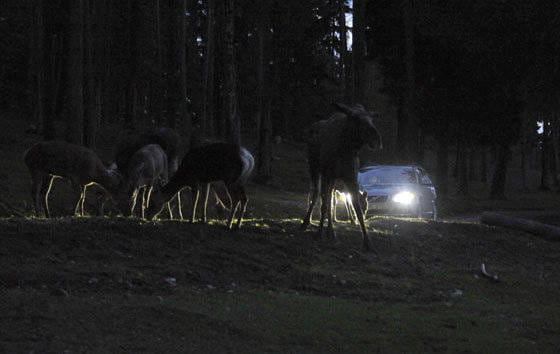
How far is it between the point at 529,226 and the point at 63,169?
14.1m

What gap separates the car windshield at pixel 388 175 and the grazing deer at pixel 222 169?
936 cm

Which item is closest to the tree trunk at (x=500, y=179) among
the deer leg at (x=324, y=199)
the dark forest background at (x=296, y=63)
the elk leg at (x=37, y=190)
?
the dark forest background at (x=296, y=63)

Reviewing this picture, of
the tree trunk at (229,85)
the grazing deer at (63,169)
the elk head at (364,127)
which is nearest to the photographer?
the elk head at (364,127)

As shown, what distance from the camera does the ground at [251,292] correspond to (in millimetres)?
6891

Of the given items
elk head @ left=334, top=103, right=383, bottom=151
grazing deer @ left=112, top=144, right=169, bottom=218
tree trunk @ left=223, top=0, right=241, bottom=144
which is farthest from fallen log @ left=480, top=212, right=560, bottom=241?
grazing deer @ left=112, top=144, right=169, bottom=218

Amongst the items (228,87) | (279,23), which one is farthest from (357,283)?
(279,23)

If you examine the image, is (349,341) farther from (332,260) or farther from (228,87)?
(228,87)

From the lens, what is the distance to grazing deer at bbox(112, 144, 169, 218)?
49.0 feet

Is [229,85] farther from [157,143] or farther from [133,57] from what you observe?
[133,57]

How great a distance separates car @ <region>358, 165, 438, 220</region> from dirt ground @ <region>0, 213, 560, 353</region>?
22.2 ft

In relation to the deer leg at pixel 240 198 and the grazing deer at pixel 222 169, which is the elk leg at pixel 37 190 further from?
the deer leg at pixel 240 198

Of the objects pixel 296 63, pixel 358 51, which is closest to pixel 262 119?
pixel 296 63

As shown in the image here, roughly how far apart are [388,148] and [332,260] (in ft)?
266

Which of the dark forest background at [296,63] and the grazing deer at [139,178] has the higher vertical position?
the dark forest background at [296,63]
